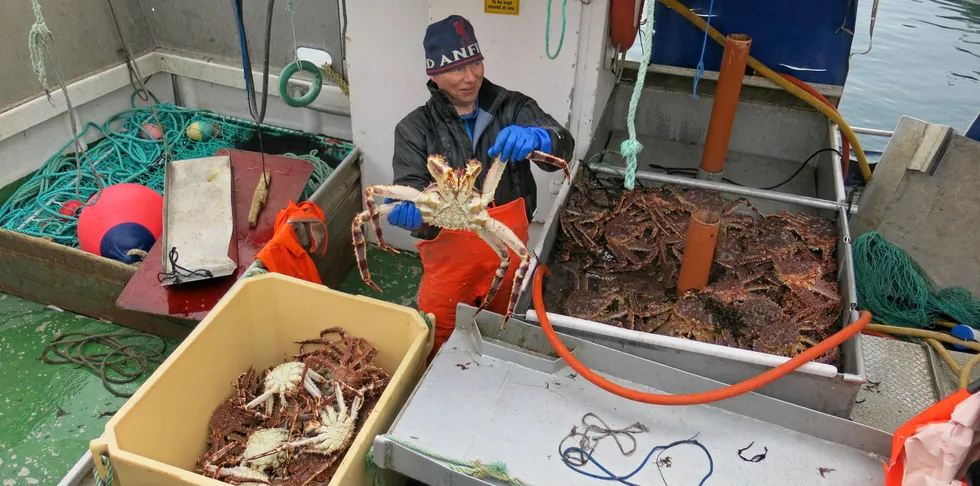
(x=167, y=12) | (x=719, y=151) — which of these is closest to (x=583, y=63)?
(x=719, y=151)

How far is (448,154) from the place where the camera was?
2.71 metres

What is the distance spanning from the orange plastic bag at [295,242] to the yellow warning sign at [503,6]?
56.2 inches

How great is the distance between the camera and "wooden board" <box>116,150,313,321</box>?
3.12 m

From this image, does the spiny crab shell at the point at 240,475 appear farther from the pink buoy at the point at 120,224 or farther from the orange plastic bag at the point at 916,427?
the orange plastic bag at the point at 916,427

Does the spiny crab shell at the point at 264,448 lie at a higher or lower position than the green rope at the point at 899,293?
higher

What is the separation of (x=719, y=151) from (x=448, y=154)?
5.55ft

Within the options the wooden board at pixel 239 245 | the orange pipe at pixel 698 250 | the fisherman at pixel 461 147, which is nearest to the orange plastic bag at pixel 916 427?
the orange pipe at pixel 698 250

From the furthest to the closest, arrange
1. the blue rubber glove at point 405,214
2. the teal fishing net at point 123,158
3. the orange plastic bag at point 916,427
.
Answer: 1. the teal fishing net at point 123,158
2. the blue rubber glove at point 405,214
3. the orange plastic bag at point 916,427

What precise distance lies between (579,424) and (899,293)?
291cm

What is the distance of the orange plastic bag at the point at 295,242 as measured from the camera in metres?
3.02

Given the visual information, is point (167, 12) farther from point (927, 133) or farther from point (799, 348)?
point (927, 133)

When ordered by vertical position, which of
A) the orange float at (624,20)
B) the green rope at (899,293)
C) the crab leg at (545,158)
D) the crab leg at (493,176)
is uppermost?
the orange float at (624,20)

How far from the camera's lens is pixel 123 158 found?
462 cm

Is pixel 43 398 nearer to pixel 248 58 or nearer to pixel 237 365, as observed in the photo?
pixel 237 365
